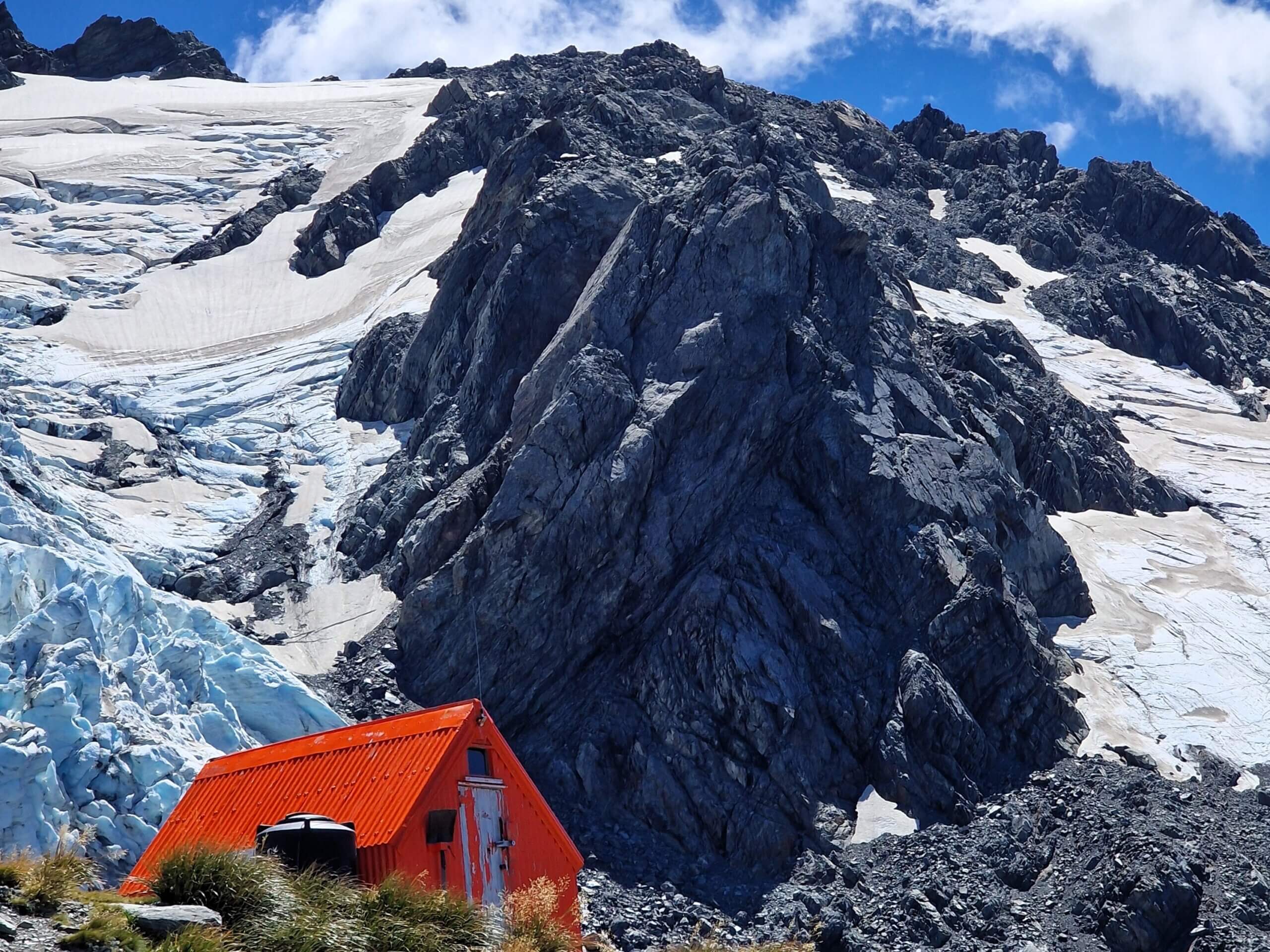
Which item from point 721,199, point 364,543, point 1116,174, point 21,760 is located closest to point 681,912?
point 21,760

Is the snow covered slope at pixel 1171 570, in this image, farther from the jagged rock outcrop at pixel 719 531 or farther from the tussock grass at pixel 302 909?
the tussock grass at pixel 302 909

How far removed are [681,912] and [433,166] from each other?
64.9 m

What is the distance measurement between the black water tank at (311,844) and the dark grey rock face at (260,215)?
67062 millimetres

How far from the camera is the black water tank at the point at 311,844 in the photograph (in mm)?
17422

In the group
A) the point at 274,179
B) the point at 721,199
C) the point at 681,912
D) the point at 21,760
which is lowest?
the point at 681,912

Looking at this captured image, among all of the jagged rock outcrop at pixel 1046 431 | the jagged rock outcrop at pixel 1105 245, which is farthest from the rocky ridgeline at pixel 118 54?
the jagged rock outcrop at pixel 1046 431

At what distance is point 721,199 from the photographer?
48344mm

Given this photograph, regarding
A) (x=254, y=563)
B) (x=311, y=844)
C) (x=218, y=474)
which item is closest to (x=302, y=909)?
(x=311, y=844)

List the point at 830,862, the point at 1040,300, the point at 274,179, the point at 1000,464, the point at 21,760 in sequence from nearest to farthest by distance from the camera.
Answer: the point at 21,760, the point at 830,862, the point at 1000,464, the point at 1040,300, the point at 274,179

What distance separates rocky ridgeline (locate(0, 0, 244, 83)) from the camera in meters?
126

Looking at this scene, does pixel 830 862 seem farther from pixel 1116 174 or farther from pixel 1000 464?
pixel 1116 174

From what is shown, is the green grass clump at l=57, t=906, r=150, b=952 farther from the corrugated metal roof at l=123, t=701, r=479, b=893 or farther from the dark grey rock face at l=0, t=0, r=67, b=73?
the dark grey rock face at l=0, t=0, r=67, b=73

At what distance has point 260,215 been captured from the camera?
85.5 meters

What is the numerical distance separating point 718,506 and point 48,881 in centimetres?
3010
